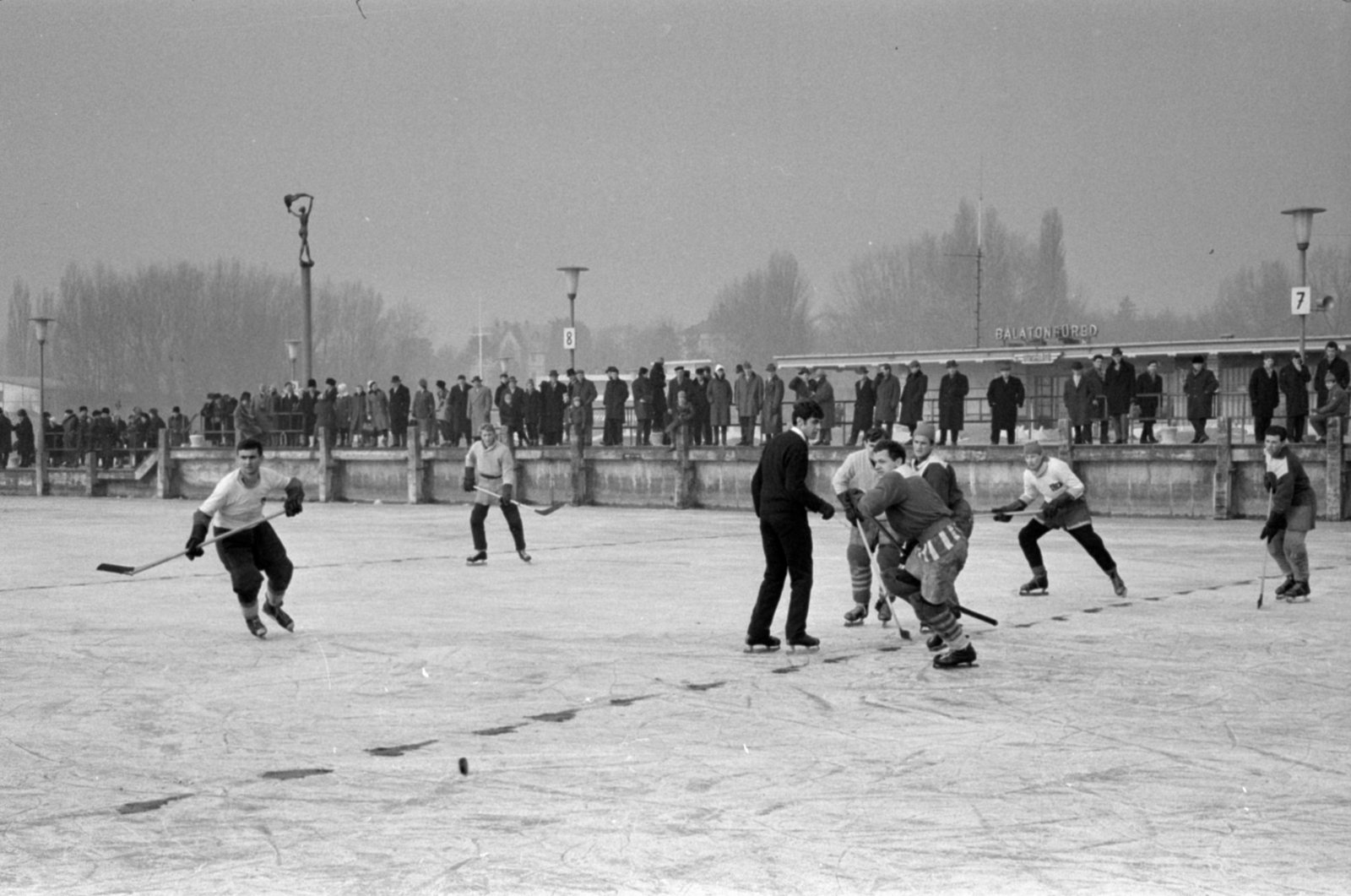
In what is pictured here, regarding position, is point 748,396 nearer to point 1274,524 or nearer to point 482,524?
point 482,524

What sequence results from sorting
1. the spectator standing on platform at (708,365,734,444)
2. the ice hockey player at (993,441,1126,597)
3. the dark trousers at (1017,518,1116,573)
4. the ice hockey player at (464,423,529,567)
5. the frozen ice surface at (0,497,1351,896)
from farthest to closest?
the spectator standing on platform at (708,365,734,444) < the ice hockey player at (464,423,529,567) < the dark trousers at (1017,518,1116,573) < the ice hockey player at (993,441,1126,597) < the frozen ice surface at (0,497,1351,896)

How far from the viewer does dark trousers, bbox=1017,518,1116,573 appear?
15.4 meters

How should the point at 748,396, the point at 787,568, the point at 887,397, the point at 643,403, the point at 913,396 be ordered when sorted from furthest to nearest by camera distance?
the point at 643,403, the point at 748,396, the point at 887,397, the point at 913,396, the point at 787,568

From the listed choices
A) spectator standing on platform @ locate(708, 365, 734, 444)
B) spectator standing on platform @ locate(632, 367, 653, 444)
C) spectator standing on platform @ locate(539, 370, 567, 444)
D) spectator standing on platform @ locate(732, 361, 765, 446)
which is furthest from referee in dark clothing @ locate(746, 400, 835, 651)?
spectator standing on platform @ locate(539, 370, 567, 444)

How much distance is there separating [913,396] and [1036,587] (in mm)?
13530

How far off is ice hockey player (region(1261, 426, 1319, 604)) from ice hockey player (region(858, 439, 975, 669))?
485cm

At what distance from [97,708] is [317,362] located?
97.9 m

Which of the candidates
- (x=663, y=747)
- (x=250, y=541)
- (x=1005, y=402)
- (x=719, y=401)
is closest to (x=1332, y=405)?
(x=1005, y=402)

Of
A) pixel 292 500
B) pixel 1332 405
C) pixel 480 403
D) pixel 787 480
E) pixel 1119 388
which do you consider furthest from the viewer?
pixel 480 403

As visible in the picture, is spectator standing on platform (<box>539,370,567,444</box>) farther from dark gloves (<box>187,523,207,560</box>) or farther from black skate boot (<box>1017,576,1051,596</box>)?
dark gloves (<box>187,523,207,560</box>)

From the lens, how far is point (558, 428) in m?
35.3

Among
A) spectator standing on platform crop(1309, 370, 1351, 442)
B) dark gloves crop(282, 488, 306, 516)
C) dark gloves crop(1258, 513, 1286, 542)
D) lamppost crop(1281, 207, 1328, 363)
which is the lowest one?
dark gloves crop(1258, 513, 1286, 542)

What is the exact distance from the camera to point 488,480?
2022cm

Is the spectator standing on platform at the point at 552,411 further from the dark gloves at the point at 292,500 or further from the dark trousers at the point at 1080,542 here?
the dark gloves at the point at 292,500
